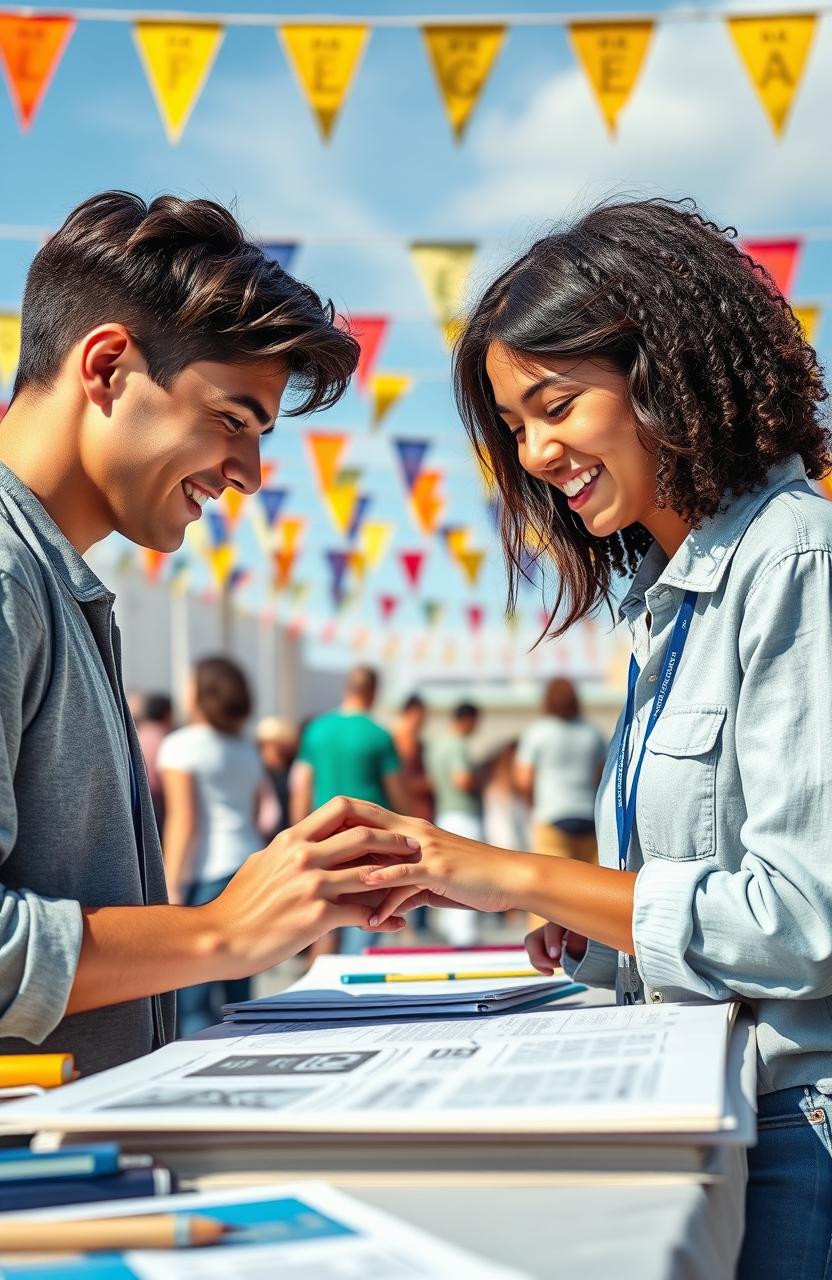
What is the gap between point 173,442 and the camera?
1.42m

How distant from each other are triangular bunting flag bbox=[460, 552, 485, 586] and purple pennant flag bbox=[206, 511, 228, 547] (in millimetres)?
2640

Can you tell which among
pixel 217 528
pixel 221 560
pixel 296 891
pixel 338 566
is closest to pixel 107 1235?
pixel 296 891

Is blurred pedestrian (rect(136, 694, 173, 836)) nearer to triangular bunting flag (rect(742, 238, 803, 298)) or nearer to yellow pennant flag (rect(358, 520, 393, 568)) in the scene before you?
triangular bunting flag (rect(742, 238, 803, 298))

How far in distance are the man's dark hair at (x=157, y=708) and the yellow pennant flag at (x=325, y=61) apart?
3.22m

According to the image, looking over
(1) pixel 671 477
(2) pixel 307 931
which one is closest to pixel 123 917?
(2) pixel 307 931

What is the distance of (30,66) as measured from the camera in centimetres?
508

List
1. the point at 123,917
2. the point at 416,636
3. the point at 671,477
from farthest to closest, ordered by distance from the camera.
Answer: the point at 416,636
the point at 671,477
the point at 123,917

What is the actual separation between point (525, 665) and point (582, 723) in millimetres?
21834

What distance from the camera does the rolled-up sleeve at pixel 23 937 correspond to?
1.04 m

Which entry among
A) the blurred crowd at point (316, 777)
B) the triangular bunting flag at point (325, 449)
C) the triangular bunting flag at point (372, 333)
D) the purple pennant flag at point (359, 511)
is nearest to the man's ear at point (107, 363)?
the blurred crowd at point (316, 777)

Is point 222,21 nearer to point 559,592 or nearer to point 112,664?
point 559,592

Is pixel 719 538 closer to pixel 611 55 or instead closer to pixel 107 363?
pixel 107 363

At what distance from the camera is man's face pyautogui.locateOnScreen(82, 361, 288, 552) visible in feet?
4.58

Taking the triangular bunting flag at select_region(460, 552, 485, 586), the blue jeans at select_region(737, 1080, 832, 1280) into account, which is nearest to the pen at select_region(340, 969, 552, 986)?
the blue jeans at select_region(737, 1080, 832, 1280)
